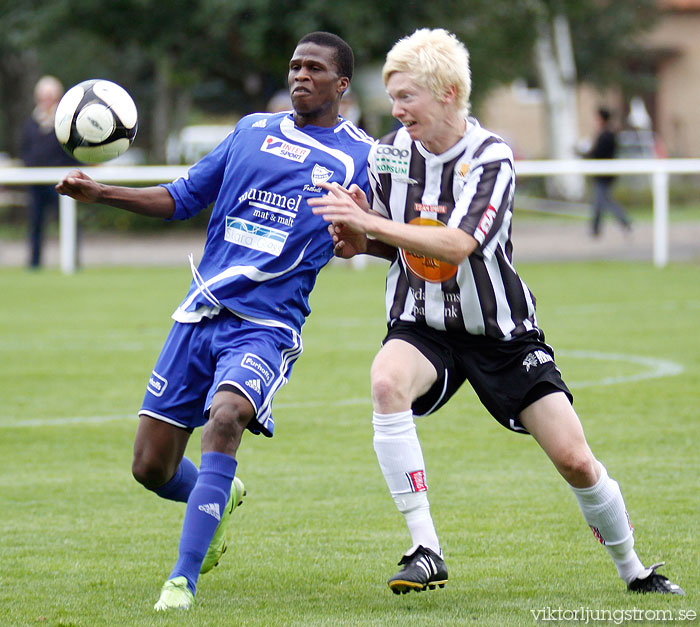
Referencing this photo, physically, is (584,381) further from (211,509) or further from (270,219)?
(211,509)

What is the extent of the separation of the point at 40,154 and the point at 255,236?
1573 cm

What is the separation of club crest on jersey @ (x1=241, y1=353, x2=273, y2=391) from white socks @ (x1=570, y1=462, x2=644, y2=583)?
1207 millimetres

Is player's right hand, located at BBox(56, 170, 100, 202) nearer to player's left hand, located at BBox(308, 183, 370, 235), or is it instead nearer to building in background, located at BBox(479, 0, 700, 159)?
player's left hand, located at BBox(308, 183, 370, 235)

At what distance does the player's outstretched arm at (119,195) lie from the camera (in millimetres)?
5207

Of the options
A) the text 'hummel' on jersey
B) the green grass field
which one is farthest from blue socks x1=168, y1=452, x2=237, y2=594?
the text 'hummel' on jersey

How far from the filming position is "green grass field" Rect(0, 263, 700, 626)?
482 cm

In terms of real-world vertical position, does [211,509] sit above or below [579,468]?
below

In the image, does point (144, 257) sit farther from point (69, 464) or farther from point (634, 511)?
point (634, 511)

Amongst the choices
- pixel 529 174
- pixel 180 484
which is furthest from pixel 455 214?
pixel 529 174

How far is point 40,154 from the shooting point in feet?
66.2

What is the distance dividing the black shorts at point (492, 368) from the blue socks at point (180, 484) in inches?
45.2

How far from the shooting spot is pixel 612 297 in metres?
15.6

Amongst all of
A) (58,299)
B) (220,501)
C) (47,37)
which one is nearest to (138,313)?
(58,299)

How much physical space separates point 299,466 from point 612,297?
9061 mm
